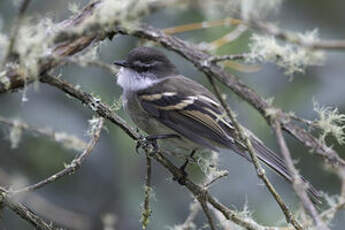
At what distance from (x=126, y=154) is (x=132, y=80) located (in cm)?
55

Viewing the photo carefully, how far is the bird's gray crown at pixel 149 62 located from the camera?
Answer: 4324 millimetres

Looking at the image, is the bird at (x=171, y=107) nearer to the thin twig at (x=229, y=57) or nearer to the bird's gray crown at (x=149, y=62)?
the bird's gray crown at (x=149, y=62)

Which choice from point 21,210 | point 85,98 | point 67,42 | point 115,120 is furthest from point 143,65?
point 21,210

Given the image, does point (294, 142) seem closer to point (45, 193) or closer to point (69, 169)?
point (45, 193)

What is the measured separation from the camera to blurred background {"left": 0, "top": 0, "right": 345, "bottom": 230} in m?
4.38

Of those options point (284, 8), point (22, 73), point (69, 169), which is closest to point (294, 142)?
point (284, 8)

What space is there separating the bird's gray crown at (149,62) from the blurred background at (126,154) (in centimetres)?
27

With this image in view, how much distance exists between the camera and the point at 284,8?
518 centimetres

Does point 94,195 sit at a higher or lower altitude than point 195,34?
lower

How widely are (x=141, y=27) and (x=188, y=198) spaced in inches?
73.6

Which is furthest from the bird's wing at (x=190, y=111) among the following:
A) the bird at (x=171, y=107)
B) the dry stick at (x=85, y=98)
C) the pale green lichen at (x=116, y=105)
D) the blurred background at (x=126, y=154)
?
the dry stick at (x=85, y=98)

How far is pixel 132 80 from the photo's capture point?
14.5ft

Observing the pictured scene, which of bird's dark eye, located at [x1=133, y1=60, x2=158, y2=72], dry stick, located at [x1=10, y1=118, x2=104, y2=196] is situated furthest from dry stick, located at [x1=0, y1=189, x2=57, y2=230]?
bird's dark eye, located at [x1=133, y1=60, x2=158, y2=72]

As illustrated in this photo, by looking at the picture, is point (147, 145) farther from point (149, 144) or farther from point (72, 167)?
point (72, 167)
